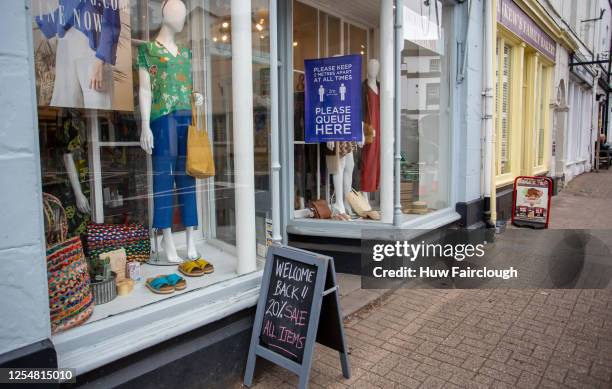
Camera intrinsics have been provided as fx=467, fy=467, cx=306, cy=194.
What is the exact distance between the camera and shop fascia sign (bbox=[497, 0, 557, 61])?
24.8 ft

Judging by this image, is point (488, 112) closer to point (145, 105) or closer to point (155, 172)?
point (155, 172)

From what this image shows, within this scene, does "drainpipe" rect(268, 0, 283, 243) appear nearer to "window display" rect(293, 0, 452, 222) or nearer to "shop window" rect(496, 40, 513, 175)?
"window display" rect(293, 0, 452, 222)

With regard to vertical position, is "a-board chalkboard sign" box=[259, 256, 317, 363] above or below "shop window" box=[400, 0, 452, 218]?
below

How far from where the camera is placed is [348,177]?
5.46 m

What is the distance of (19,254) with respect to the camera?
195cm

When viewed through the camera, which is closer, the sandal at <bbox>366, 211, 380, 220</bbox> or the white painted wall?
the white painted wall

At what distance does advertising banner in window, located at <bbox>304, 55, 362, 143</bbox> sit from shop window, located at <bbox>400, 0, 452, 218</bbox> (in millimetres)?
603

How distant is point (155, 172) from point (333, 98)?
2206 millimetres

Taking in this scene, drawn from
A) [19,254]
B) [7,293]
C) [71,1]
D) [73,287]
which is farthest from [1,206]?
[71,1]

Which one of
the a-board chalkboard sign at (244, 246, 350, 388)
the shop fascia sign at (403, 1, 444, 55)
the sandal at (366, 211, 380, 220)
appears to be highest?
the shop fascia sign at (403, 1, 444, 55)

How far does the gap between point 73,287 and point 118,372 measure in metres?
0.51

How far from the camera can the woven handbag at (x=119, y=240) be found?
325cm

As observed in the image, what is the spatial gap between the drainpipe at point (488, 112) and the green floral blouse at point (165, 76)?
4868mm

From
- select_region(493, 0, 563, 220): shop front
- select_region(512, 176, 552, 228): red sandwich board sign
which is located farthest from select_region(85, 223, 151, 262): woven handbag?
select_region(512, 176, 552, 228): red sandwich board sign
